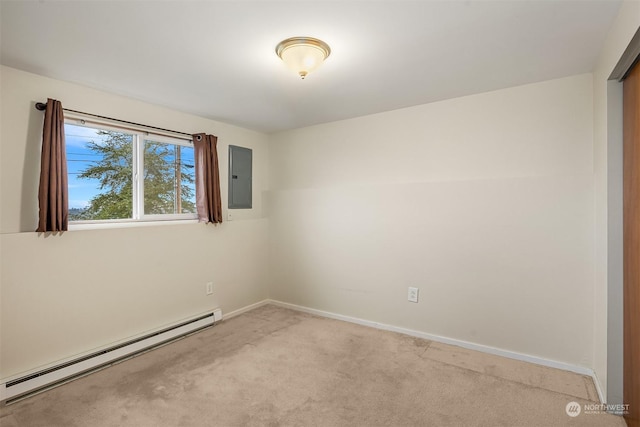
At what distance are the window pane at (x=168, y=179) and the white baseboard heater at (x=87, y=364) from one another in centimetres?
113

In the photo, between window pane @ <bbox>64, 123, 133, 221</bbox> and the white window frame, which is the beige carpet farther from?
window pane @ <bbox>64, 123, 133, 221</bbox>

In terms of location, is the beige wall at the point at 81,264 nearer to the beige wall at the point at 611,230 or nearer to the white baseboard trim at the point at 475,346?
the white baseboard trim at the point at 475,346

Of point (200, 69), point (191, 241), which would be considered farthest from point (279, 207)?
point (200, 69)

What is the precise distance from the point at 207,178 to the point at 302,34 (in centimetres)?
193

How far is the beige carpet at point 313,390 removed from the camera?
1873 millimetres

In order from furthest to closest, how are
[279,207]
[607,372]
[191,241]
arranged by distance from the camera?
[279,207], [191,241], [607,372]

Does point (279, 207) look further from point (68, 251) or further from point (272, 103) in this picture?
point (68, 251)

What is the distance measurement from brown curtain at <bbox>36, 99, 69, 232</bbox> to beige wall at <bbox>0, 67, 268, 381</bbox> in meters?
0.11

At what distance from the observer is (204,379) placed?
2.30 meters

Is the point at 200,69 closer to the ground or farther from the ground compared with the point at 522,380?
farther from the ground

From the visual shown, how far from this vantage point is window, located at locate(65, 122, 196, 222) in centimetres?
259

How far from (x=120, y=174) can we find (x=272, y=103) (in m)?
1.51

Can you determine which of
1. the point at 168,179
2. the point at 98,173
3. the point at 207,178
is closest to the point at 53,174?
the point at 98,173

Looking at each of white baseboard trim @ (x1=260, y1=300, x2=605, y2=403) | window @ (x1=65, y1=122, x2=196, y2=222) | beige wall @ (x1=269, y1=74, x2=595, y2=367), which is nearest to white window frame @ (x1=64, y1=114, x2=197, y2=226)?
window @ (x1=65, y1=122, x2=196, y2=222)
